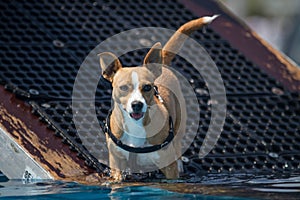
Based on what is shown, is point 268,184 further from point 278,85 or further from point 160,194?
point 278,85

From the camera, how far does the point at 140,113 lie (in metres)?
5.67

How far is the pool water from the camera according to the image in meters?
5.41

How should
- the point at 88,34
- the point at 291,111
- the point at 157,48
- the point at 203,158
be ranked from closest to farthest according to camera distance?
the point at 157,48 → the point at 203,158 → the point at 291,111 → the point at 88,34

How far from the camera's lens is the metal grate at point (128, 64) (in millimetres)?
6688

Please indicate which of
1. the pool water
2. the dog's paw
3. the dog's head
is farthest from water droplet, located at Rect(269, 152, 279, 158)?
the dog's head

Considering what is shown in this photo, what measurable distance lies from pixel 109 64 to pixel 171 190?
0.85m

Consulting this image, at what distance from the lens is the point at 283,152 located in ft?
22.4

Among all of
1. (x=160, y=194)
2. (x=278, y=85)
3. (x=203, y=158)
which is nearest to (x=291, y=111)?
(x=278, y=85)

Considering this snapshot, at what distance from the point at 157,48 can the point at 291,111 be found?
6.36 ft

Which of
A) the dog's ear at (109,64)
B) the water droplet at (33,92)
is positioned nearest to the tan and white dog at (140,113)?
the dog's ear at (109,64)

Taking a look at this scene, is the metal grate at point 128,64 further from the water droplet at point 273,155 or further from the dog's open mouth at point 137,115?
the dog's open mouth at point 137,115

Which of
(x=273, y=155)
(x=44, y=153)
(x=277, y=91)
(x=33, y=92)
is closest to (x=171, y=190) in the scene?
(x=44, y=153)

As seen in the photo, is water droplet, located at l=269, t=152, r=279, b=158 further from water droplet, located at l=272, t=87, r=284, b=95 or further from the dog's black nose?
the dog's black nose

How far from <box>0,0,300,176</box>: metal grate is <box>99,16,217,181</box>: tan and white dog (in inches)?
15.9
